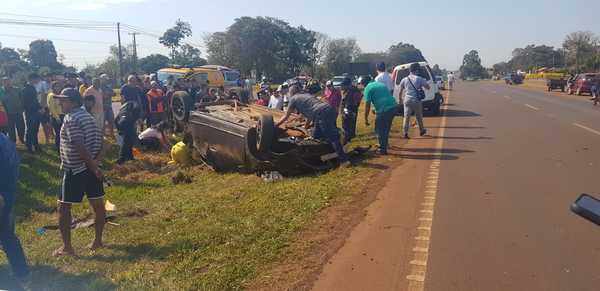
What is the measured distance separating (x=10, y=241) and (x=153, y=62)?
7180 cm

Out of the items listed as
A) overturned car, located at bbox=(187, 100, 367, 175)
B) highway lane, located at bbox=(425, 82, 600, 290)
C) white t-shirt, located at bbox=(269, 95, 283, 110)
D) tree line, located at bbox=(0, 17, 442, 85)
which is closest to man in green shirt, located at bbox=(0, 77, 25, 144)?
overturned car, located at bbox=(187, 100, 367, 175)

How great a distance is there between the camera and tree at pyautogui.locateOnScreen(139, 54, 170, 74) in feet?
233

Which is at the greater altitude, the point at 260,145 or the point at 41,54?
the point at 41,54

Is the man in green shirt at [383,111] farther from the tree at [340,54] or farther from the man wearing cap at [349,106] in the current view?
the tree at [340,54]

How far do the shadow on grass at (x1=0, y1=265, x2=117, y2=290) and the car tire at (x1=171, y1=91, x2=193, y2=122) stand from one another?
6789 millimetres

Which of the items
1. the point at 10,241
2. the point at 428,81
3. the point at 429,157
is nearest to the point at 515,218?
the point at 429,157

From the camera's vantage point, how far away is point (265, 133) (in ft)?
27.9

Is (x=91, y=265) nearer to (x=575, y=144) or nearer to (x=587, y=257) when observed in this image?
(x=587, y=257)

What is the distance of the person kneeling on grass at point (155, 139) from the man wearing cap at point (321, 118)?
401cm

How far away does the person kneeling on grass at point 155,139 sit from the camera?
11.9m

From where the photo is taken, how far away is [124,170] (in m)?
10.3

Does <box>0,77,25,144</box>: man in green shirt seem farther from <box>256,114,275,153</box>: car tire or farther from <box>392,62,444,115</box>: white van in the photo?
<box>392,62,444,115</box>: white van

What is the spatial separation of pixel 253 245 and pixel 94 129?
203cm

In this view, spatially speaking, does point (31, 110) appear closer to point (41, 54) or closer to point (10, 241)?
point (10, 241)
